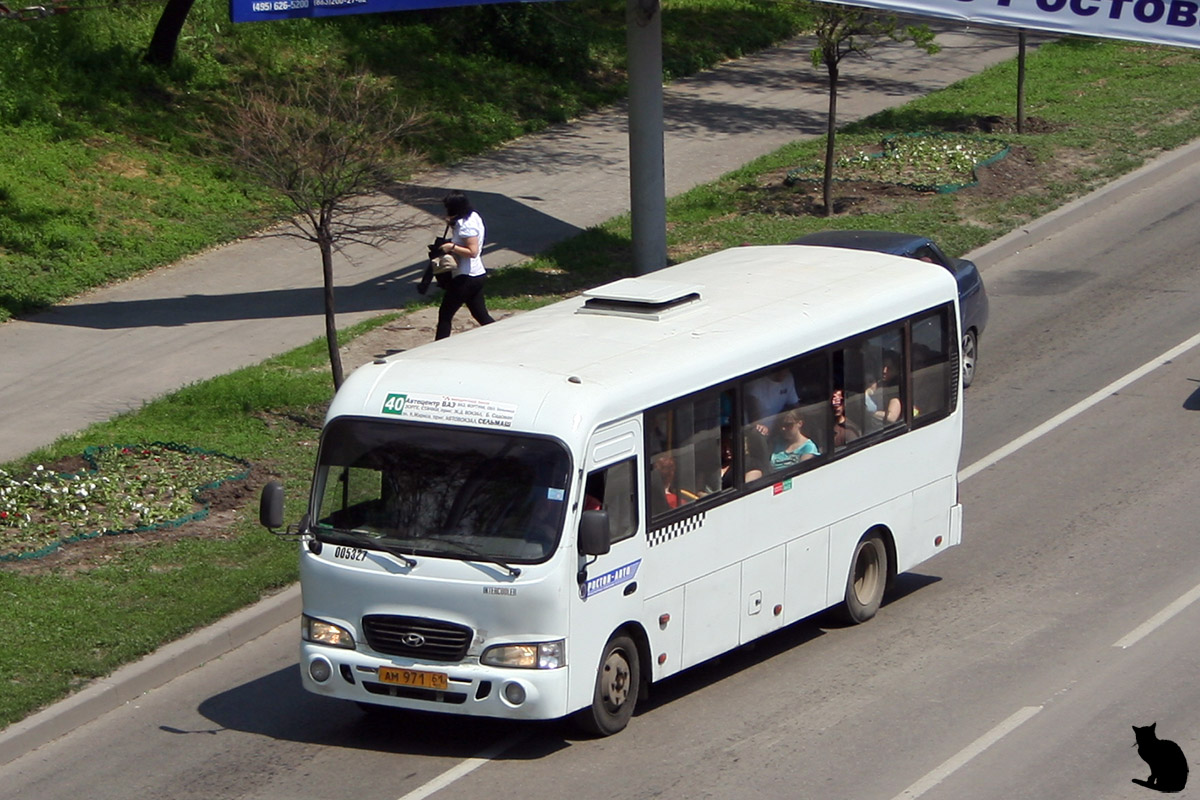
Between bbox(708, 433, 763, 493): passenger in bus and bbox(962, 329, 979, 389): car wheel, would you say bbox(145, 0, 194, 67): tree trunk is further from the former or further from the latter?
bbox(708, 433, 763, 493): passenger in bus

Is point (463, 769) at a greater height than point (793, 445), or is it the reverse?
point (793, 445)

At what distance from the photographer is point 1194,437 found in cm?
1602

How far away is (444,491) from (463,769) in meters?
1.59

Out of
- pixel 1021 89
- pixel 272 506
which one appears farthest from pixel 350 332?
pixel 1021 89

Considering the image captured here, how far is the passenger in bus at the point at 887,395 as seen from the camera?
1228 cm

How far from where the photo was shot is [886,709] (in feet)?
34.7

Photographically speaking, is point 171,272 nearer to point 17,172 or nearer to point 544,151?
point 17,172

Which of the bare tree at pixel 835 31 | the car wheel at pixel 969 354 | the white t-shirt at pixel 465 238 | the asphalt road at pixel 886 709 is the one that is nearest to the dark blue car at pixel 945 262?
the car wheel at pixel 969 354

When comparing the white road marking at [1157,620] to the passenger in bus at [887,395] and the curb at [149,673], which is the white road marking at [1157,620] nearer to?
the passenger in bus at [887,395]

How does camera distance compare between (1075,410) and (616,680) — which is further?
(1075,410)

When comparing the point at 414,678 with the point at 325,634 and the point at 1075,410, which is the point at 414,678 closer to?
the point at 325,634

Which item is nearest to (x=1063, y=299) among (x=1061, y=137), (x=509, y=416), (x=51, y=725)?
(x=1061, y=137)

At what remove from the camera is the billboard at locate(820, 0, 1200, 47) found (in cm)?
1116

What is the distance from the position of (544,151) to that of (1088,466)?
45.1 ft
